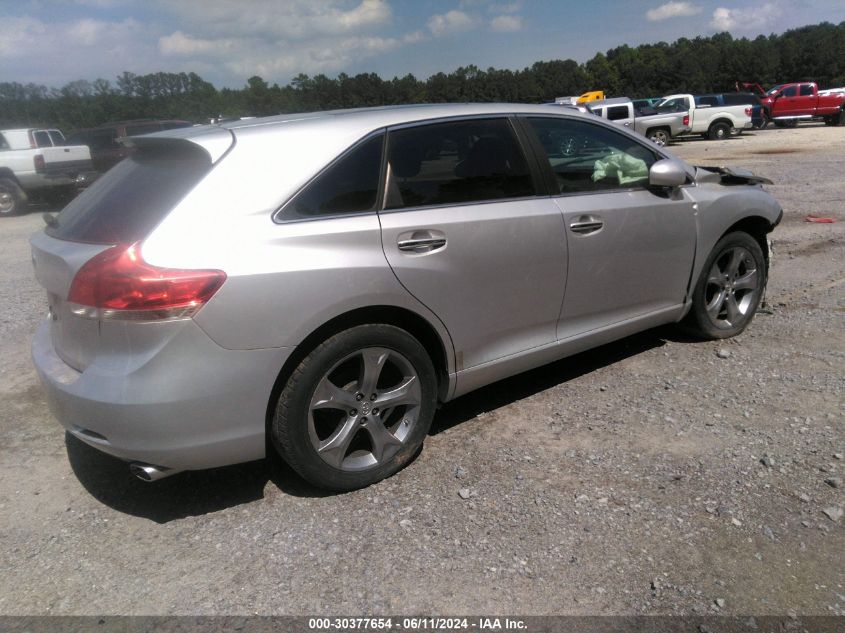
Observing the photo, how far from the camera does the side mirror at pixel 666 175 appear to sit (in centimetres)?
412

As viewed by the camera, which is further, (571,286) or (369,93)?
(369,93)

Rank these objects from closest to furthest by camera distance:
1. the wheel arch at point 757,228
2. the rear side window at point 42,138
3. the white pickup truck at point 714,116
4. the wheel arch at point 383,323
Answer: the wheel arch at point 383,323
the wheel arch at point 757,228
the rear side window at point 42,138
the white pickup truck at point 714,116

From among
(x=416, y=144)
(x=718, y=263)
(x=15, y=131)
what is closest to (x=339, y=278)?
(x=416, y=144)

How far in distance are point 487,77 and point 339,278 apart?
56.8m

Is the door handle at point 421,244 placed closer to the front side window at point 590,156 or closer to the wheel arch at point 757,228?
the front side window at point 590,156

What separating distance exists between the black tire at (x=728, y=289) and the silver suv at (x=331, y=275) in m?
0.71

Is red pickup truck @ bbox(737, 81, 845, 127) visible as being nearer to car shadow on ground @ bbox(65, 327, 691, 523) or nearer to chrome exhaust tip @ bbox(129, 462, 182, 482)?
car shadow on ground @ bbox(65, 327, 691, 523)

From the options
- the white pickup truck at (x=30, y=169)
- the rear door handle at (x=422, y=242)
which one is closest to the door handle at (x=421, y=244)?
the rear door handle at (x=422, y=242)

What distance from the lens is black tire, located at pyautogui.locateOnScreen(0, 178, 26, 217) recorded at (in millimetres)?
14875

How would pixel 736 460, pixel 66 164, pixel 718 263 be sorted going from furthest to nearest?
pixel 66 164
pixel 718 263
pixel 736 460

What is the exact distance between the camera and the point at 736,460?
3.34 m

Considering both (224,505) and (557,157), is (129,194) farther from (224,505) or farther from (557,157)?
(557,157)

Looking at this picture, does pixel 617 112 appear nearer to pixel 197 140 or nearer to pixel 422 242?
pixel 422 242

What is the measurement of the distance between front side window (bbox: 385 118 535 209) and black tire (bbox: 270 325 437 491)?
70 centimetres
